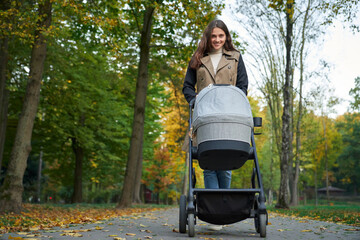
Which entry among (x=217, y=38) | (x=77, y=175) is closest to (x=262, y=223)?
(x=217, y=38)

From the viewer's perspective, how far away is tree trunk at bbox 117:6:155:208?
43.0 ft

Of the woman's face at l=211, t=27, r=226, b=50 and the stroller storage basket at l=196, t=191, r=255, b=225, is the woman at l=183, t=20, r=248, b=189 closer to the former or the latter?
the woman's face at l=211, t=27, r=226, b=50

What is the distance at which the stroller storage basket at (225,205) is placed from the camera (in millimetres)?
4086

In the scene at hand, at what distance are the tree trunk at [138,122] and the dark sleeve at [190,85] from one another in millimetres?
8340

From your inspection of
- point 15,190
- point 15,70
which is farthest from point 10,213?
point 15,70

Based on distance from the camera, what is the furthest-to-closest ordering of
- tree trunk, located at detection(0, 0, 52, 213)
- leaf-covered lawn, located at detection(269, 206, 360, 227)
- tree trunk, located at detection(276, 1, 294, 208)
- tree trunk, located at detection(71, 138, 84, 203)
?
tree trunk, located at detection(71, 138, 84, 203)
tree trunk, located at detection(276, 1, 294, 208)
tree trunk, located at detection(0, 0, 52, 213)
leaf-covered lawn, located at detection(269, 206, 360, 227)

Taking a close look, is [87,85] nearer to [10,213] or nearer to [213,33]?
[10,213]

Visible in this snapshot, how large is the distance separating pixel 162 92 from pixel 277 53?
801 centimetres

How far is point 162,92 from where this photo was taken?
917 inches

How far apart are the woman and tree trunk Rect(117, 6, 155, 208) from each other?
837cm

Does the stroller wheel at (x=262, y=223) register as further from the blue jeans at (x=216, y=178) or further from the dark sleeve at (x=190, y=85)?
the dark sleeve at (x=190, y=85)

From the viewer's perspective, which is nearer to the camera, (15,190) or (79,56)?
(15,190)

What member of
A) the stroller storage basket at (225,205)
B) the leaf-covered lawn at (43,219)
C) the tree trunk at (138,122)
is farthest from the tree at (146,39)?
the stroller storage basket at (225,205)

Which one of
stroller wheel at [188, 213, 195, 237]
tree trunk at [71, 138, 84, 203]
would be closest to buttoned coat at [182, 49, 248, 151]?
stroller wheel at [188, 213, 195, 237]
